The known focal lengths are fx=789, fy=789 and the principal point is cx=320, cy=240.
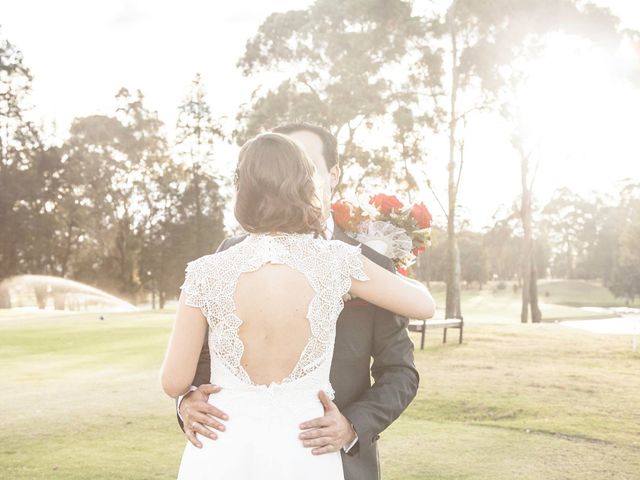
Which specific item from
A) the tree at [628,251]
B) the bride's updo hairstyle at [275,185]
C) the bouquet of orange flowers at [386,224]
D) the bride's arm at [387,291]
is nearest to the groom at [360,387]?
the bride's arm at [387,291]

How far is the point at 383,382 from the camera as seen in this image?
9.28ft

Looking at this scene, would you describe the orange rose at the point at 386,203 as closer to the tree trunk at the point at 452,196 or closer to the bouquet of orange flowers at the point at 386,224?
the bouquet of orange flowers at the point at 386,224

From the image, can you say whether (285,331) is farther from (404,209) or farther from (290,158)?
(404,209)

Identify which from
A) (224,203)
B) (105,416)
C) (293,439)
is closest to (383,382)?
(293,439)

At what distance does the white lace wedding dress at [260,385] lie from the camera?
8.13 feet

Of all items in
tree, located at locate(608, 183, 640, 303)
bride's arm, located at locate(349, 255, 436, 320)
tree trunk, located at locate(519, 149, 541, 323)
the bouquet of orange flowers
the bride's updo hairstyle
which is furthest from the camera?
tree, located at locate(608, 183, 640, 303)

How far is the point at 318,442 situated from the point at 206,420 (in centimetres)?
36

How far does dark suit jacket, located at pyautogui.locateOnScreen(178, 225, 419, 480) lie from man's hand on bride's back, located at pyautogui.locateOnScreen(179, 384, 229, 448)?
0.53 feet

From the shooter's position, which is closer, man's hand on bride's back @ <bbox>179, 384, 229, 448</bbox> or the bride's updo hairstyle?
the bride's updo hairstyle

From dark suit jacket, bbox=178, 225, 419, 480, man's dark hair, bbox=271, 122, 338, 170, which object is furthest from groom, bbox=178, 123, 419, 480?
man's dark hair, bbox=271, 122, 338, 170

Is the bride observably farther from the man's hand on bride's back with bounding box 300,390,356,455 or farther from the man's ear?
the man's ear

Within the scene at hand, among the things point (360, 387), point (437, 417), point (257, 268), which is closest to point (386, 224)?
point (360, 387)

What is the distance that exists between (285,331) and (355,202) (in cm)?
94

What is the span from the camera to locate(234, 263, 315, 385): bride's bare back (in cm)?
246
